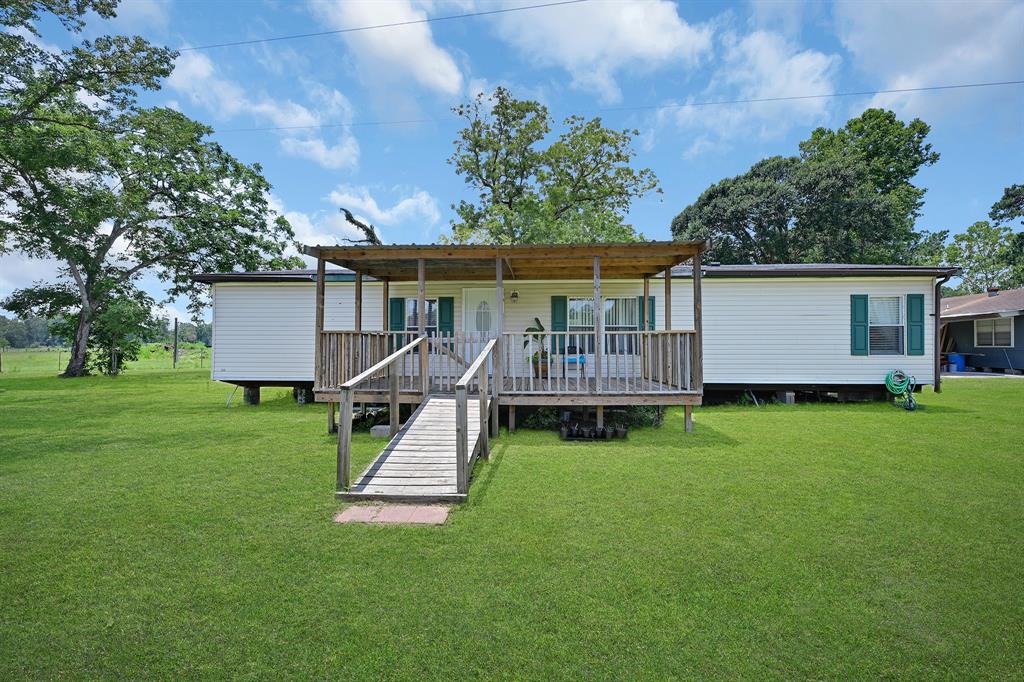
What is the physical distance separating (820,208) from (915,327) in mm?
16473

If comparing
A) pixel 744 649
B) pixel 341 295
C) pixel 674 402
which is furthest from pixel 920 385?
pixel 341 295

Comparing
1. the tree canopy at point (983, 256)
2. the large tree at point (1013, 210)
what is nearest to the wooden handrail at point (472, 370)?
the large tree at point (1013, 210)

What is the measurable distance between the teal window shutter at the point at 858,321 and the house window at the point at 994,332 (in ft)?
46.0

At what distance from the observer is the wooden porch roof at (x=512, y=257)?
294 inches

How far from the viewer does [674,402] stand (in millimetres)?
7531

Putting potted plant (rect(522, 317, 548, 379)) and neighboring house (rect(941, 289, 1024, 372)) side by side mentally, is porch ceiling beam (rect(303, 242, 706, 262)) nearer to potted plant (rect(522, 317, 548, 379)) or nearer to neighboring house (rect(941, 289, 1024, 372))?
potted plant (rect(522, 317, 548, 379))

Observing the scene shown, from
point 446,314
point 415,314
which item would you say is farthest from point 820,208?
point 415,314

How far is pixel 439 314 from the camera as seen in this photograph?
1112 cm

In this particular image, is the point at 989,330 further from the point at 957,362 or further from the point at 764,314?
the point at 764,314

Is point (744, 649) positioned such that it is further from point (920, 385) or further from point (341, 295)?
point (920, 385)

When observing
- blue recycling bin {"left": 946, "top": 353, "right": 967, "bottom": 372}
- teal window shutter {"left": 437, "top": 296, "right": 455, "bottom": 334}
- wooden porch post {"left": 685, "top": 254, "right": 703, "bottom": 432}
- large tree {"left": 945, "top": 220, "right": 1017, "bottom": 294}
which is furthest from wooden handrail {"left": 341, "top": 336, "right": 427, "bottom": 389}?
large tree {"left": 945, "top": 220, "right": 1017, "bottom": 294}

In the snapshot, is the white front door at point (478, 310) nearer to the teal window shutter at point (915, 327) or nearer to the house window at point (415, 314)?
the house window at point (415, 314)

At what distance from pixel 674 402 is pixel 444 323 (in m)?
5.31

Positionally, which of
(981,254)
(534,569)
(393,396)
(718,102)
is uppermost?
(718,102)
